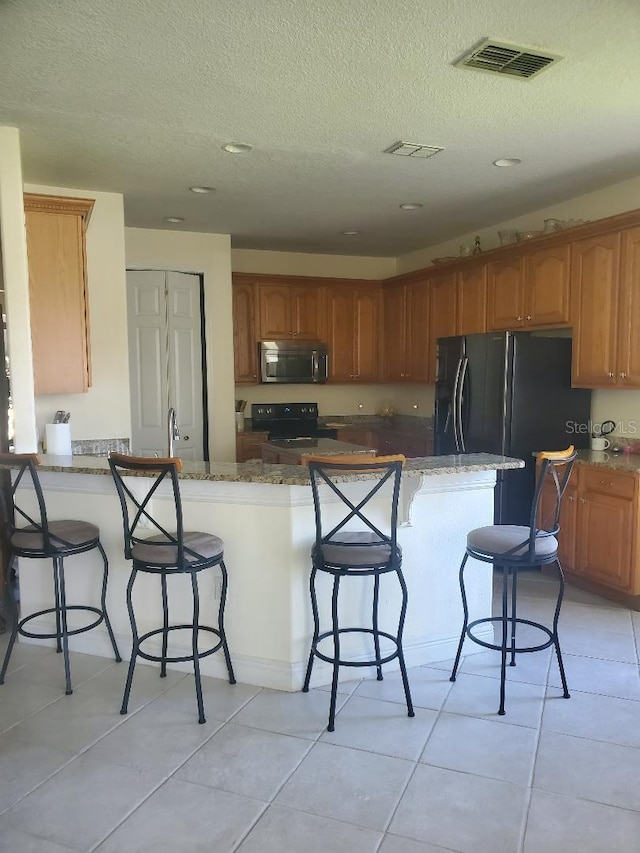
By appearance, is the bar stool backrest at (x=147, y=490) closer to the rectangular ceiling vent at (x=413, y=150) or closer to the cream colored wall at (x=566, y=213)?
the rectangular ceiling vent at (x=413, y=150)

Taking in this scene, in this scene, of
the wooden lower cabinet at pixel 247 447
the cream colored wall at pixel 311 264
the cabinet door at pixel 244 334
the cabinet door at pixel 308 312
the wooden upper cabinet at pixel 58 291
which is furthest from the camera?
the cream colored wall at pixel 311 264

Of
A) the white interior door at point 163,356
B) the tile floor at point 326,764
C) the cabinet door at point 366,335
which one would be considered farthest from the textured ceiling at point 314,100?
the tile floor at point 326,764

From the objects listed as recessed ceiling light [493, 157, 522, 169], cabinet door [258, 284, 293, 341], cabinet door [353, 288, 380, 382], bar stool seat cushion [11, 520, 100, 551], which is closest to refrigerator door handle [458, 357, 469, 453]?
recessed ceiling light [493, 157, 522, 169]

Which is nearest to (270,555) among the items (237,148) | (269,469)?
(269,469)

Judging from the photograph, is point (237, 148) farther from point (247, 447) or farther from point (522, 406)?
point (247, 447)

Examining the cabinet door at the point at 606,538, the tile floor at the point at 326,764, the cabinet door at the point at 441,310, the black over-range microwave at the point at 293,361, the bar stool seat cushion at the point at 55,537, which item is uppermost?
the cabinet door at the point at 441,310

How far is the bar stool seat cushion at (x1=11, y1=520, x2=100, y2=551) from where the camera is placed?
9.50 ft

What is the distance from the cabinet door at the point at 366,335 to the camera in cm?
658

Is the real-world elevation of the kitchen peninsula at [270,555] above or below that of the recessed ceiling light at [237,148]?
below

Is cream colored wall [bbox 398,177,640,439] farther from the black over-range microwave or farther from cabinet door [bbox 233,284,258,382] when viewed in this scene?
cabinet door [bbox 233,284,258,382]

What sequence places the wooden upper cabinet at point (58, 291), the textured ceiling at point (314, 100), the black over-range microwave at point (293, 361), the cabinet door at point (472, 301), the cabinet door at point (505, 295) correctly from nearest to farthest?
1. the textured ceiling at point (314, 100)
2. the wooden upper cabinet at point (58, 291)
3. the cabinet door at point (505, 295)
4. the cabinet door at point (472, 301)
5. the black over-range microwave at point (293, 361)

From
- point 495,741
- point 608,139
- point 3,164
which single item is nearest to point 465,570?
point 495,741

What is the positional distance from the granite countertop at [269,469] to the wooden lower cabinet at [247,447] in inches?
107

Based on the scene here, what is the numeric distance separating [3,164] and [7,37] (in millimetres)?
958
